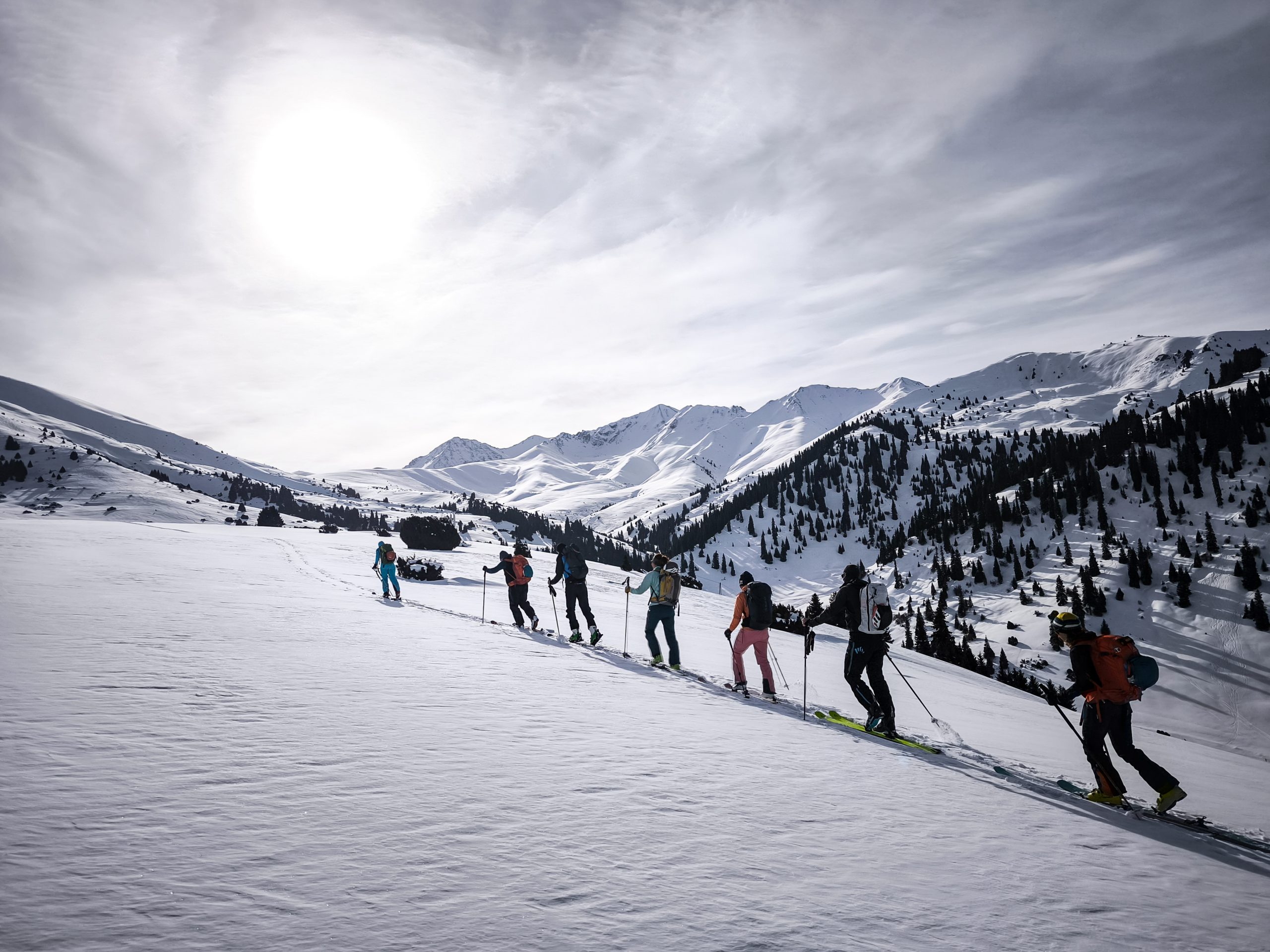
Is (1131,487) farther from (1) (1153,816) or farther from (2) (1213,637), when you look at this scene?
(1) (1153,816)

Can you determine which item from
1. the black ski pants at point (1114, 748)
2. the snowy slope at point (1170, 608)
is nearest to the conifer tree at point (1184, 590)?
the snowy slope at point (1170, 608)

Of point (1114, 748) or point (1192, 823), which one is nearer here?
point (1192, 823)

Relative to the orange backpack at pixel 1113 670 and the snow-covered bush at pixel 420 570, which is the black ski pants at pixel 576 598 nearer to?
the orange backpack at pixel 1113 670

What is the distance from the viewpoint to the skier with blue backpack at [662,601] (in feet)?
47.8

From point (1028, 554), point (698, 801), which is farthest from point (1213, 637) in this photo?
point (698, 801)

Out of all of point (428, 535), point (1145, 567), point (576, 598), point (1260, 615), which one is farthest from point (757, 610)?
point (1145, 567)

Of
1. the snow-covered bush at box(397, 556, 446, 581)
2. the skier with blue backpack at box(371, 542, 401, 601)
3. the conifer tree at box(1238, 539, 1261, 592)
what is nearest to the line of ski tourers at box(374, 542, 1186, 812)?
the skier with blue backpack at box(371, 542, 401, 601)

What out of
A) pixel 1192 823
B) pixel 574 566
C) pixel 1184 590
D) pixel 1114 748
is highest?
pixel 574 566

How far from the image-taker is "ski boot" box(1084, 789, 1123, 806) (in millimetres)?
8078

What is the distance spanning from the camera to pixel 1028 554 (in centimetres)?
14150

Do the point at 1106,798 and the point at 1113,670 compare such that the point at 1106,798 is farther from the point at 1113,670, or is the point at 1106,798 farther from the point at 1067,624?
the point at 1067,624

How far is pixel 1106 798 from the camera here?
8.16 meters

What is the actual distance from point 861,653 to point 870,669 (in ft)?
1.15

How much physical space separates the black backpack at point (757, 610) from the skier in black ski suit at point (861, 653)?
2.07m
